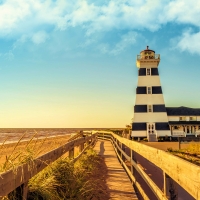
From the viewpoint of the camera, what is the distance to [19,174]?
2.17 metres

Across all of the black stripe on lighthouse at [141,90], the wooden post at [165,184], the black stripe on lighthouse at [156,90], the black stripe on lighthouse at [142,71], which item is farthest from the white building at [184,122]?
the wooden post at [165,184]

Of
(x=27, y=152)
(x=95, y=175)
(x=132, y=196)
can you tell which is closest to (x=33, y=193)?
(x=27, y=152)

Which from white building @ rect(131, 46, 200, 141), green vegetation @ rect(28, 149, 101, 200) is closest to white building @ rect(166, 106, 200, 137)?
white building @ rect(131, 46, 200, 141)

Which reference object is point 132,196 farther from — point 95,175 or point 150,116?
point 150,116

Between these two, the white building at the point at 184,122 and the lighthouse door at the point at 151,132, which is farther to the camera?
the white building at the point at 184,122

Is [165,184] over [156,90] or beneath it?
beneath

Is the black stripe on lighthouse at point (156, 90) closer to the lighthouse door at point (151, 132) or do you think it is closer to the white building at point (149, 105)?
the white building at point (149, 105)

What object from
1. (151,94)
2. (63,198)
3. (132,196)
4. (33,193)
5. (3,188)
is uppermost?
(151,94)

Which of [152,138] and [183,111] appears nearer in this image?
[152,138]

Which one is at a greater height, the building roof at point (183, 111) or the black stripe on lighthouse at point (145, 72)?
the black stripe on lighthouse at point (145, 72)

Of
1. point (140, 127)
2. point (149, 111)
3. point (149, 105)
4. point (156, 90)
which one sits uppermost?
point (156, 90)

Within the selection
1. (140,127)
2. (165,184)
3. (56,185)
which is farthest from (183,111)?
(165,184)

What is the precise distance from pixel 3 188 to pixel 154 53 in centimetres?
3058

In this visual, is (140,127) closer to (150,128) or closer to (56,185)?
(150,128)
